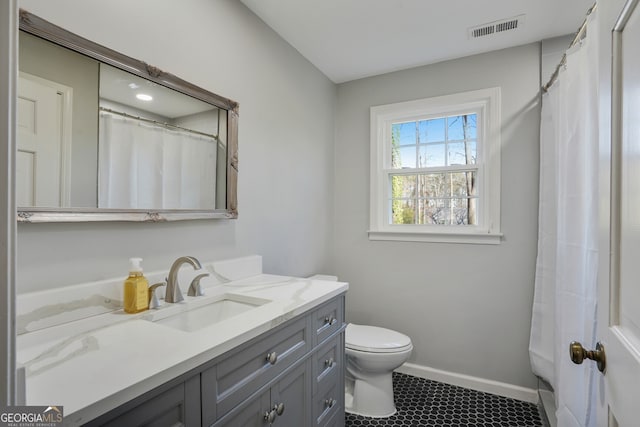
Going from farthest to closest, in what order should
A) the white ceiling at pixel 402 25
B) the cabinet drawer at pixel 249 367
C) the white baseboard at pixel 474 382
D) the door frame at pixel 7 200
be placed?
the white baseboard at pixel 474 382, the white ceiling at pixel 402 25, the cabinet drawer at pixel 249 367, the door frame at pixel 7 200

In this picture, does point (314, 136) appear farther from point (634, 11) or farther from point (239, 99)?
point (634, 11)

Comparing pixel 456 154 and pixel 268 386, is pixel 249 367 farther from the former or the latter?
pixel 456 154

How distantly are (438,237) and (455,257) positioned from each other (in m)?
0.19

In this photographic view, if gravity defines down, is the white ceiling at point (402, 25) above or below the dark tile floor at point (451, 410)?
above

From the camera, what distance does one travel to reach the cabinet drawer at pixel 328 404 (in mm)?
1434

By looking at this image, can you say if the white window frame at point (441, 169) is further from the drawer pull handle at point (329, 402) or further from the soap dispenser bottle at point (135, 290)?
the soap dispenser bottle at point (135, 290)

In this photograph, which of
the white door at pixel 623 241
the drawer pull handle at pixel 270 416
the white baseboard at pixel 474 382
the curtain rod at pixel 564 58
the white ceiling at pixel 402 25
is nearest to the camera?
the white door at pixel 623 241

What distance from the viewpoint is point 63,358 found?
0.81m

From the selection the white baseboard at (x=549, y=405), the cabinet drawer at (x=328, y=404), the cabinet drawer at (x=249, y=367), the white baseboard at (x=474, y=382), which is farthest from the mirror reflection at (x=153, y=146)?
the white baseboard at (x=549, y=405)

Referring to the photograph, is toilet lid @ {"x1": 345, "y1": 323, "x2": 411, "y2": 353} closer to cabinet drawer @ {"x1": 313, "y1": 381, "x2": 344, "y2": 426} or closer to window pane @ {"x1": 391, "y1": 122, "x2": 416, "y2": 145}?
cabinet drawer @ {"x1": 313, "y1": 381, "x2": 344, "y2": 426}

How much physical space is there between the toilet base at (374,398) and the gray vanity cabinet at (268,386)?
1.36 feet

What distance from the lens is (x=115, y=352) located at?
840mm

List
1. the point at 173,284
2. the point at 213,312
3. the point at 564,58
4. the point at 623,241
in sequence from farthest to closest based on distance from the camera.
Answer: the point at 564,58, the point at 213,312, the point at 173,284, the point at 623,241

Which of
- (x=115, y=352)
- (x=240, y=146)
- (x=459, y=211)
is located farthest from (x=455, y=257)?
(x=115, y=352)
